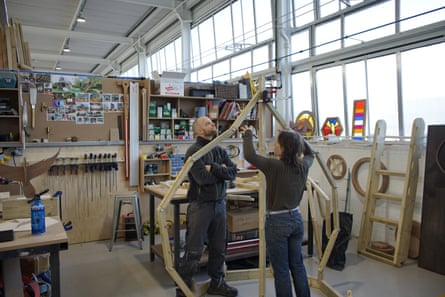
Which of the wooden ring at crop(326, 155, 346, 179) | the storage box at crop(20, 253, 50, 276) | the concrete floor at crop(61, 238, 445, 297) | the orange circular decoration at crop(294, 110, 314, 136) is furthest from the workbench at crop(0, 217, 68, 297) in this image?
the orange circular decoration at crop(294, 110, 314, 136)

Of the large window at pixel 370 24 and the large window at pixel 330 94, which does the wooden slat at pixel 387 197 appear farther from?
A: the large window at pixel 370 24

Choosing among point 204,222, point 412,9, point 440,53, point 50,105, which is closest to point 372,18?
point 412,9

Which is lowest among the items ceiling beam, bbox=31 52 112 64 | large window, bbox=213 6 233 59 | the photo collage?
the photo collage

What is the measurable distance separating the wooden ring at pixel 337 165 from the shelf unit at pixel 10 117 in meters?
4.31

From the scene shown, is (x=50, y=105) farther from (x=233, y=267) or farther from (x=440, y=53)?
(x=440, y=53)

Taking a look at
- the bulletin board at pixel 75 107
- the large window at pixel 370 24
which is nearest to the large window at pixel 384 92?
the large window at pixel 370 24

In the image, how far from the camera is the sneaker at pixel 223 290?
3252mm

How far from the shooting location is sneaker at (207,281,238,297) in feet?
10.7

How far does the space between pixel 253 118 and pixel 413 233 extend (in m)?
2.99

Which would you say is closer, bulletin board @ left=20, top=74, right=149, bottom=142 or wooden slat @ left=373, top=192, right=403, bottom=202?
wooden slat @ left=373, top=192, right=403, bottom=202

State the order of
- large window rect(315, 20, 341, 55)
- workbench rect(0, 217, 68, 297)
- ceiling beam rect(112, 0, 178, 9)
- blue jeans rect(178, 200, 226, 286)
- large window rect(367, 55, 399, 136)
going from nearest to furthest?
Result: 1. workbench rect(0, 217, 68, 297)
2. blue jeans rect(178, 200, 226, 286)
3. large window rect(367, 55, 399, 136)
4. large window rect(315, 20, 341, 55)
5. ceiling beam rect(112, 0, 178, 9)

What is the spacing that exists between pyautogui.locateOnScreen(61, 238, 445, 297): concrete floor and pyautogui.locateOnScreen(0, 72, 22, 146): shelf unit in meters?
1.58

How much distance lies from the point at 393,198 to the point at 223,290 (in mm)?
2377

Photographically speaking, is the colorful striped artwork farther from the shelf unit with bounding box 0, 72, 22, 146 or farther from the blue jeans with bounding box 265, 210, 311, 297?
the shelf unit with bounding box 0, 72, 22, 146
